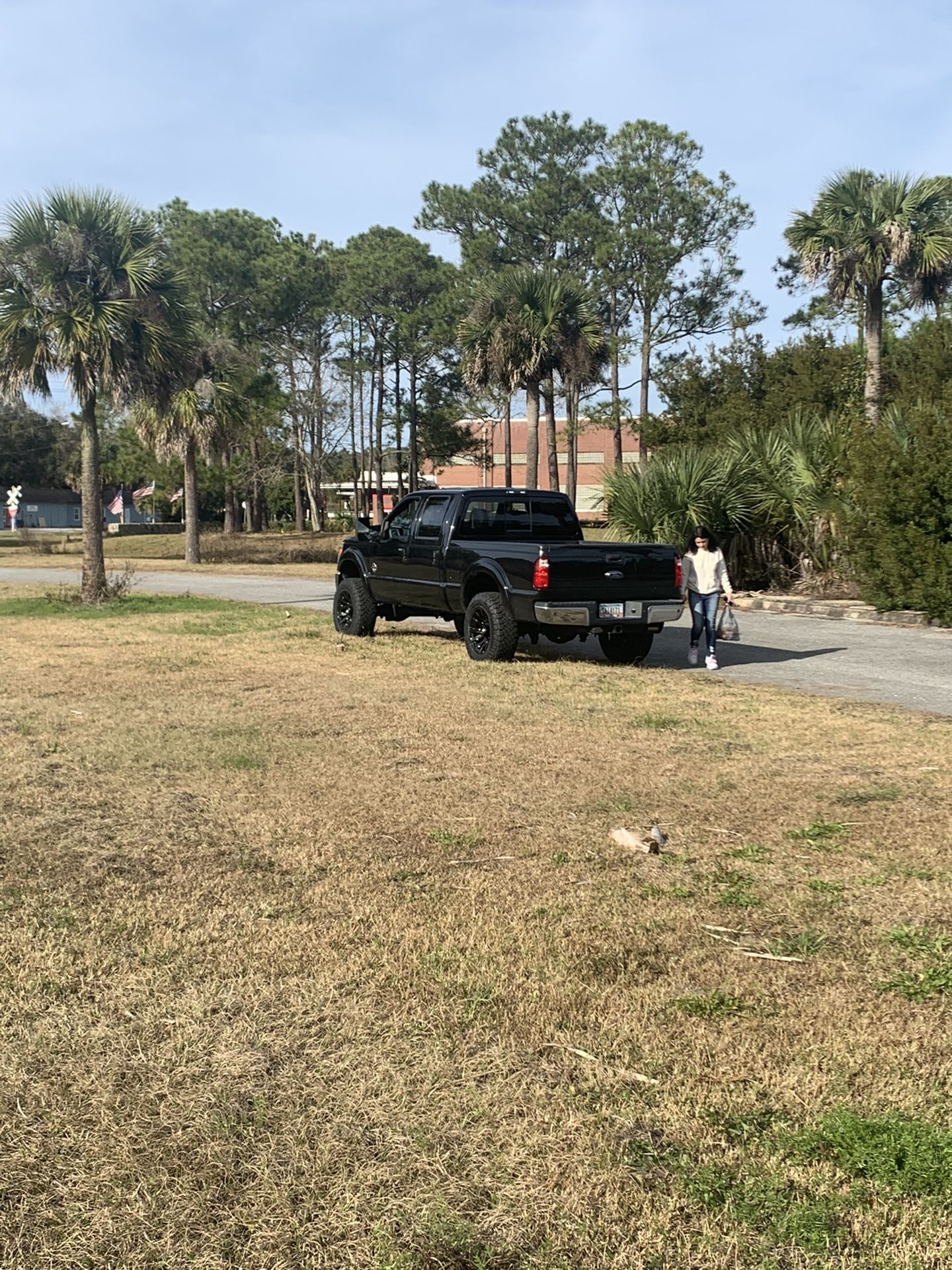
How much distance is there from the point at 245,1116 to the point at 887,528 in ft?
51.1

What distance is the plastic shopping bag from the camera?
1191 centimetres

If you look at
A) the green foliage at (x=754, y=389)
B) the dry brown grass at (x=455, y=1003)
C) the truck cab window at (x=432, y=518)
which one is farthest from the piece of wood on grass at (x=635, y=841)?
the green foliage at (x=754, y=389)

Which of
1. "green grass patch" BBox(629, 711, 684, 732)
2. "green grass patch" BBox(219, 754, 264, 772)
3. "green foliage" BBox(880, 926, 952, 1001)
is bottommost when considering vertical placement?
"green foliage" BBox(880, 926, 952, 1001)

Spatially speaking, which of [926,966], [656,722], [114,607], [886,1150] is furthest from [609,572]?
[114,607]

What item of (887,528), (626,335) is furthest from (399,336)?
(887,528)

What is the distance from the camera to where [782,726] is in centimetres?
839

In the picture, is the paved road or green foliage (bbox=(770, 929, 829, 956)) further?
the paved road

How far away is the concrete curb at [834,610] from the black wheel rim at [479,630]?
23.9 feet

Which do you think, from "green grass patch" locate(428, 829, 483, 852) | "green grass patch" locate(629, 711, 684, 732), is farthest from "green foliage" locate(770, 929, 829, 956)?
"green grass patch" locate(629, 711, 684, 732)

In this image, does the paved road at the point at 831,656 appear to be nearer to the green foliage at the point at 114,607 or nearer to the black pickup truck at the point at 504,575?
the black pickup truck at the point at 504,575

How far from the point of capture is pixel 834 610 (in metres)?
17.9

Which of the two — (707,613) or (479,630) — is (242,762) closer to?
(479,630)

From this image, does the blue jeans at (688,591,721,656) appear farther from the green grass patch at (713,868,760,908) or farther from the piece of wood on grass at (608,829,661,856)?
the green grass patch at (713,868,760,908)

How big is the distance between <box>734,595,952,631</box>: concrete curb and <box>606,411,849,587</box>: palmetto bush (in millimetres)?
1165
